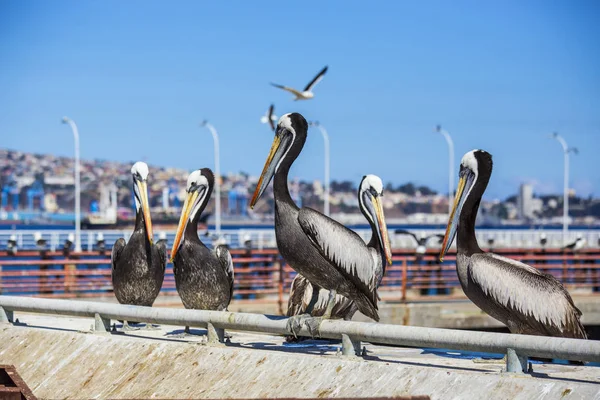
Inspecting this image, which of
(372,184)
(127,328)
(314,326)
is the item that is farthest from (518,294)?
(127,328)

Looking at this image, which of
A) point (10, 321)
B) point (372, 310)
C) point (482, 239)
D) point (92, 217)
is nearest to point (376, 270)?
point (372, 310)

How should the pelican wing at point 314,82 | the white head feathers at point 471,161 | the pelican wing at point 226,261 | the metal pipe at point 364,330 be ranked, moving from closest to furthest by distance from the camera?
the metal pipe at point 364,330 → the white head feathers at point 471,161 → the pelican wing at point 226,261 → the pelican wing at point 314,82

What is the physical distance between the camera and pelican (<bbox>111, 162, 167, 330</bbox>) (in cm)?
1042

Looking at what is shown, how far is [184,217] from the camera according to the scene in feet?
33.3

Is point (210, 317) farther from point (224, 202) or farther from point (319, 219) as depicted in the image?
point (224, 202)

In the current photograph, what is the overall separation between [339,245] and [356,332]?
0.83 meters

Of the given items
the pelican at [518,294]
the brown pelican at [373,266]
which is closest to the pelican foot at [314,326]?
the brown pelican at [373,266]

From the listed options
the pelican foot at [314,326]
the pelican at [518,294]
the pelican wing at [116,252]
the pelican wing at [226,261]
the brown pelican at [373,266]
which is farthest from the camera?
the pelican wing at [116,252]

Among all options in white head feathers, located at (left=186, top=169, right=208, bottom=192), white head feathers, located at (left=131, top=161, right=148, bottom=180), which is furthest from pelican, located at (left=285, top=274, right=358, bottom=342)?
white head feathers, located at (left=131, top=161, right=148, bottom=180)

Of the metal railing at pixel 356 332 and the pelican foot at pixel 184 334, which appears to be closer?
the metal railing at pixel 356 332

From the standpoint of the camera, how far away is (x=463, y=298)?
24859mm

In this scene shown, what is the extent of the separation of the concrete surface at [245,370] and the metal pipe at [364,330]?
163mm

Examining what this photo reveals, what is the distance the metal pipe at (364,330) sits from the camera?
20.9 feet

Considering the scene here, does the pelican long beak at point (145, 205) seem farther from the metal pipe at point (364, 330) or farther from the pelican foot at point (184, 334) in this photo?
the metal pipe at point (364, 330)
